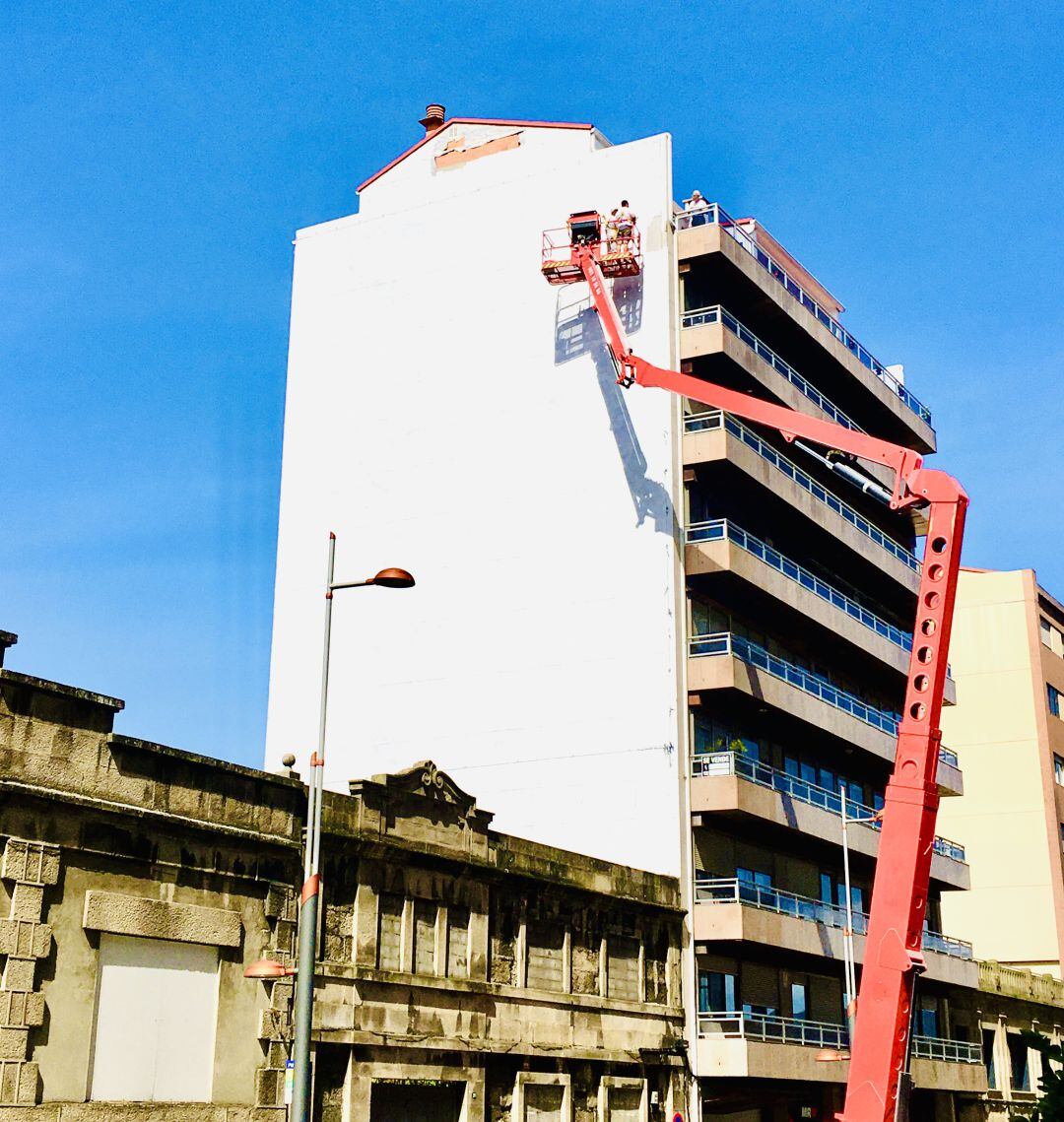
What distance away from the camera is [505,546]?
160ft

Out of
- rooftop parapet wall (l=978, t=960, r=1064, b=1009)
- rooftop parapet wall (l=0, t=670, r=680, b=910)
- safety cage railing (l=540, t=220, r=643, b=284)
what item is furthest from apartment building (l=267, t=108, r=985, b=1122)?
rooftop parapet wall (l=0, t=670, r=680, b=910)

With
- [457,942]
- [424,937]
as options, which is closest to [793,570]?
[457,942]

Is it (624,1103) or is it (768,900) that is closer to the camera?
(624,1103)

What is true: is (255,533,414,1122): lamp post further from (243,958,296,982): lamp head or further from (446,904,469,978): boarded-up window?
(446,904,469,978): boarded-up window

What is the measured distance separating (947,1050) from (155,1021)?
33.6 metres

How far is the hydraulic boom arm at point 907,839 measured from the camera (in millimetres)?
29500

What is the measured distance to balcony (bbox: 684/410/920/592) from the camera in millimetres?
47000

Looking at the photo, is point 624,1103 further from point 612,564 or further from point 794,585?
point 794,585

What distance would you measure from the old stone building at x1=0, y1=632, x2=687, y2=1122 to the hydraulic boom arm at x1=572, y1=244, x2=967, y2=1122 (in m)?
8.30

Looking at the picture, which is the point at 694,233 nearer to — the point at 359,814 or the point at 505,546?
the point at 505,546

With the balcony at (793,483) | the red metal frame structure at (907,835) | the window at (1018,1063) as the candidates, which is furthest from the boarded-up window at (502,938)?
the window at (1018,1063)

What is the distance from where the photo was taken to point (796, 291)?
5434cm

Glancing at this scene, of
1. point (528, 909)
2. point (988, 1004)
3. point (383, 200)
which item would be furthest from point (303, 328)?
point (988, 1004)

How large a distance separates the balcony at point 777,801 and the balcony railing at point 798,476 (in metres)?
9.46
